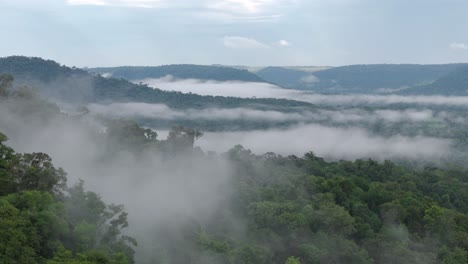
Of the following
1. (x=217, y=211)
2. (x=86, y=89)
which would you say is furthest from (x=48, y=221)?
(x=86, y=89)

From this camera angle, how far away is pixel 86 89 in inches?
5349

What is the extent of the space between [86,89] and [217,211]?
106 m

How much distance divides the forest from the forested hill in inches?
2585

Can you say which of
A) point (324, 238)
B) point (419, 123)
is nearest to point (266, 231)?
point (324, 238)

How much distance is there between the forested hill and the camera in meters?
123

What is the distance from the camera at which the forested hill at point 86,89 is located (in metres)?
123

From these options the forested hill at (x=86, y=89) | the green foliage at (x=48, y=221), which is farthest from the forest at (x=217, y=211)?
the forested hill at (x=86, y=89)

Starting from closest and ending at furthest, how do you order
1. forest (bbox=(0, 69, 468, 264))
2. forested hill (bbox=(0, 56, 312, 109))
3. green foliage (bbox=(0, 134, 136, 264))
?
green foliage (bbox=(0, 134, 136, 264)), forest (bbox=(0, 69, 468, 264)), forested hill (bbox=(0, 56, 312, 109))

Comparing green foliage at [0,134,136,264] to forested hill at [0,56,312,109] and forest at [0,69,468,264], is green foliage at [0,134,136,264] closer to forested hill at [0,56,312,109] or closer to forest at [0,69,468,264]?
forest at [0,69,468,264]

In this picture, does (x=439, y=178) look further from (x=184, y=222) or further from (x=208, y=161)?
(x=184, y=222)

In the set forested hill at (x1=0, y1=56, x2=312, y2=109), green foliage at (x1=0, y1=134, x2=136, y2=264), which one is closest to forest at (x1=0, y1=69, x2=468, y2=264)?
green foliage at (x1=0, y1=134, x2=136, y2=264)

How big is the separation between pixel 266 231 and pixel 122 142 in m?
20.0

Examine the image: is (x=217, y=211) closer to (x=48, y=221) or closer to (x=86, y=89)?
(x=48, y=221)

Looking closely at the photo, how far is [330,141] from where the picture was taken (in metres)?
137
